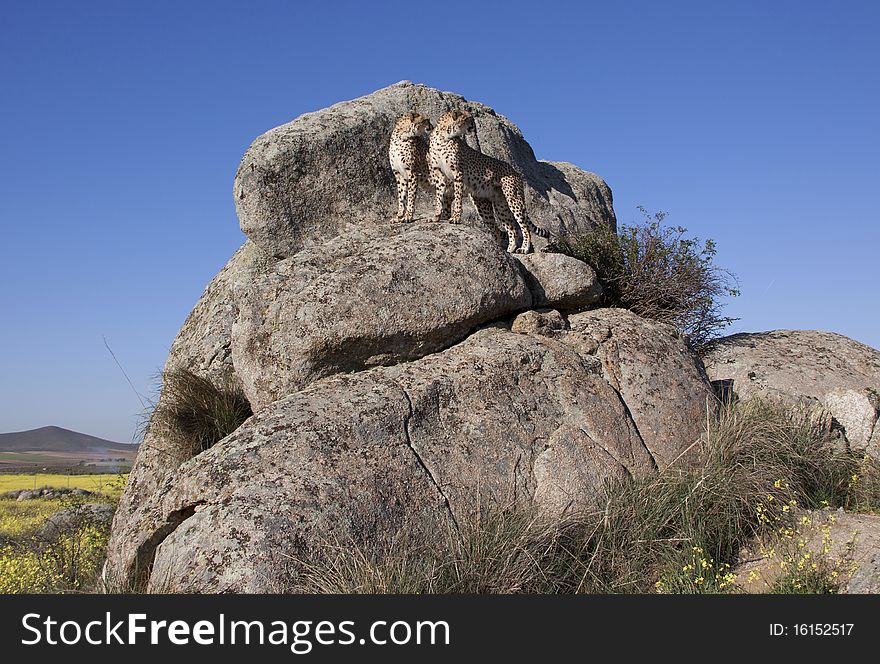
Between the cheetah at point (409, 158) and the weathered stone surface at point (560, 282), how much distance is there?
1.79 metres

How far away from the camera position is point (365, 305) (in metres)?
8.50

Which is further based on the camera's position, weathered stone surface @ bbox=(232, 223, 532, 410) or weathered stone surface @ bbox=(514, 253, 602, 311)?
weathered stone surface @ bbox=(514, 253, 602, 311)

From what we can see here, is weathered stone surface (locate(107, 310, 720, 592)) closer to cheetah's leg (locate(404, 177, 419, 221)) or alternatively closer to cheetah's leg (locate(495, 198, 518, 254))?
cheetah's leg (locate(404, 177, 419, 221))

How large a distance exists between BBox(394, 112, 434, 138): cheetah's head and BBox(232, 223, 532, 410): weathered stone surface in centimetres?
190

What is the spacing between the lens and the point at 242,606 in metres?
5.81

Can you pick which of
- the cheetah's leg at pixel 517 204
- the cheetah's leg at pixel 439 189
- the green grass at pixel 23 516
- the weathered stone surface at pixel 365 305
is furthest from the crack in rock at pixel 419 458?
the green grass at pixel 23 516

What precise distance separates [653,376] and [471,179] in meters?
3.83

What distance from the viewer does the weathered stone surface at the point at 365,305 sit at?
8422mm

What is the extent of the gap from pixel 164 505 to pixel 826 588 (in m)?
6.12

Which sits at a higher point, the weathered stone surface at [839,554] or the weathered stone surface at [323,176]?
the weathered stone surface at [323,176]

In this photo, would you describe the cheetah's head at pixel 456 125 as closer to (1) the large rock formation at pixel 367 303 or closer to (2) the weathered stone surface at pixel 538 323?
(1) the large rock formation at pixel 367 303

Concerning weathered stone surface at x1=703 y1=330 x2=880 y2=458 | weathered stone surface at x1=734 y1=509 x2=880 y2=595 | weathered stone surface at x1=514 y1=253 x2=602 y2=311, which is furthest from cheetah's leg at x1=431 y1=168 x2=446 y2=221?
weathered stone surface at x1=734 y1=509 x2=880 y2=595

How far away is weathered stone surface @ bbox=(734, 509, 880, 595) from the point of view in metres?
7.05

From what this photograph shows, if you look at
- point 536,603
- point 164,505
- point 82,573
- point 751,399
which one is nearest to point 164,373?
point 82,573
